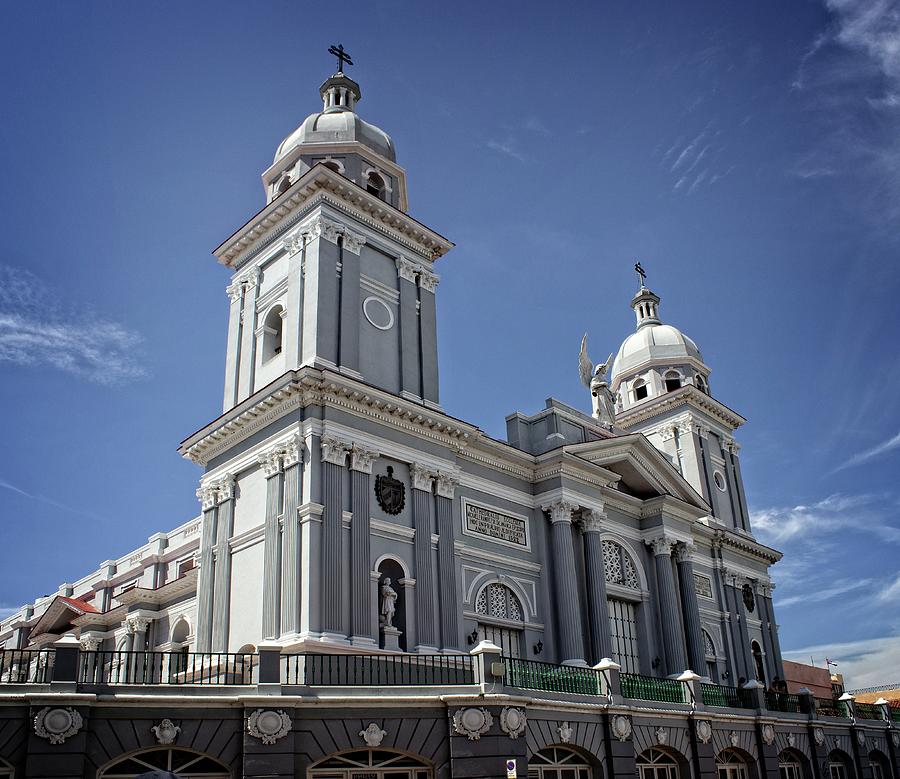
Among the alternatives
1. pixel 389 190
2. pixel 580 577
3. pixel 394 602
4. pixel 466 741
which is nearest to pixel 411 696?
pixel 466 741

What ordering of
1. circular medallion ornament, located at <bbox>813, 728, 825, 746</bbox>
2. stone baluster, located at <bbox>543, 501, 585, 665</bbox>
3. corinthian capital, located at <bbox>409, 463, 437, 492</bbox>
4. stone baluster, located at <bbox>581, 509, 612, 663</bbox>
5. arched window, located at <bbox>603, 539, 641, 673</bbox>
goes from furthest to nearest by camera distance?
arched window, located at <bbox>603, 539, 641, 673</bbox>, circular medallion ornament, located at <bbox>813, 728, 825, 746</bbox>, stone baluster, located at <bbox>581, 509, 612, 663</bbox>, stone baluster, located at <bbox>543, 501, 585, 665</bbox>, corinthian capital, located at <bbox>409, 463, 437, 492</bbox>

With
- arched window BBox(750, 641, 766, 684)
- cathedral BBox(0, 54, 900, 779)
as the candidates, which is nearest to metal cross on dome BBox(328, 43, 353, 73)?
cathedral BBox(0, 54, 900, 779)

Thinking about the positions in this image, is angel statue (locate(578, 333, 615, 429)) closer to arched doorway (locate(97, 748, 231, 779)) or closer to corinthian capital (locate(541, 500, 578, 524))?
corinthian capital (locate(541, 500, 578, 524))

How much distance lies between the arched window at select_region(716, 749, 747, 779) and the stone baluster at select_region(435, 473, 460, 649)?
31.9ft

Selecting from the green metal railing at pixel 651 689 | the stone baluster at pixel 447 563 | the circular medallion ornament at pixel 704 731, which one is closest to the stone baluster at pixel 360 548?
the stone baluster at pixel 447 563

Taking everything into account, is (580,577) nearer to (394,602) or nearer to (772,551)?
(394,602)

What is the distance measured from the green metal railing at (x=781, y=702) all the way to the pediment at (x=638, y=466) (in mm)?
8586

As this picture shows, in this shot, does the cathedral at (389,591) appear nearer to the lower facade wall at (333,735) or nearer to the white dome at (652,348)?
the lower facade wall at (333,735)

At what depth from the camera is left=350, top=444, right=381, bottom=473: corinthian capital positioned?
2684cm

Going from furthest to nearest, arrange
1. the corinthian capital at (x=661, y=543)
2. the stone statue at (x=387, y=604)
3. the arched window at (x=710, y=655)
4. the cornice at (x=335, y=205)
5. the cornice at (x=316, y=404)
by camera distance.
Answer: the arched window at (x=710, y=655) < the corinthian capital at (x=661, y=543) < the cornice at (x=335, y=205) < the cornice at (x=316, y=404) < the stone statue at (x=387, y=604)

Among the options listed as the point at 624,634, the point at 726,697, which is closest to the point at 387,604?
the point at 726,697

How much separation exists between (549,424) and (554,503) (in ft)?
10.6

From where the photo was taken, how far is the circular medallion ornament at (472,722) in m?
19.7

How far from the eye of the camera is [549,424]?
114 feet
